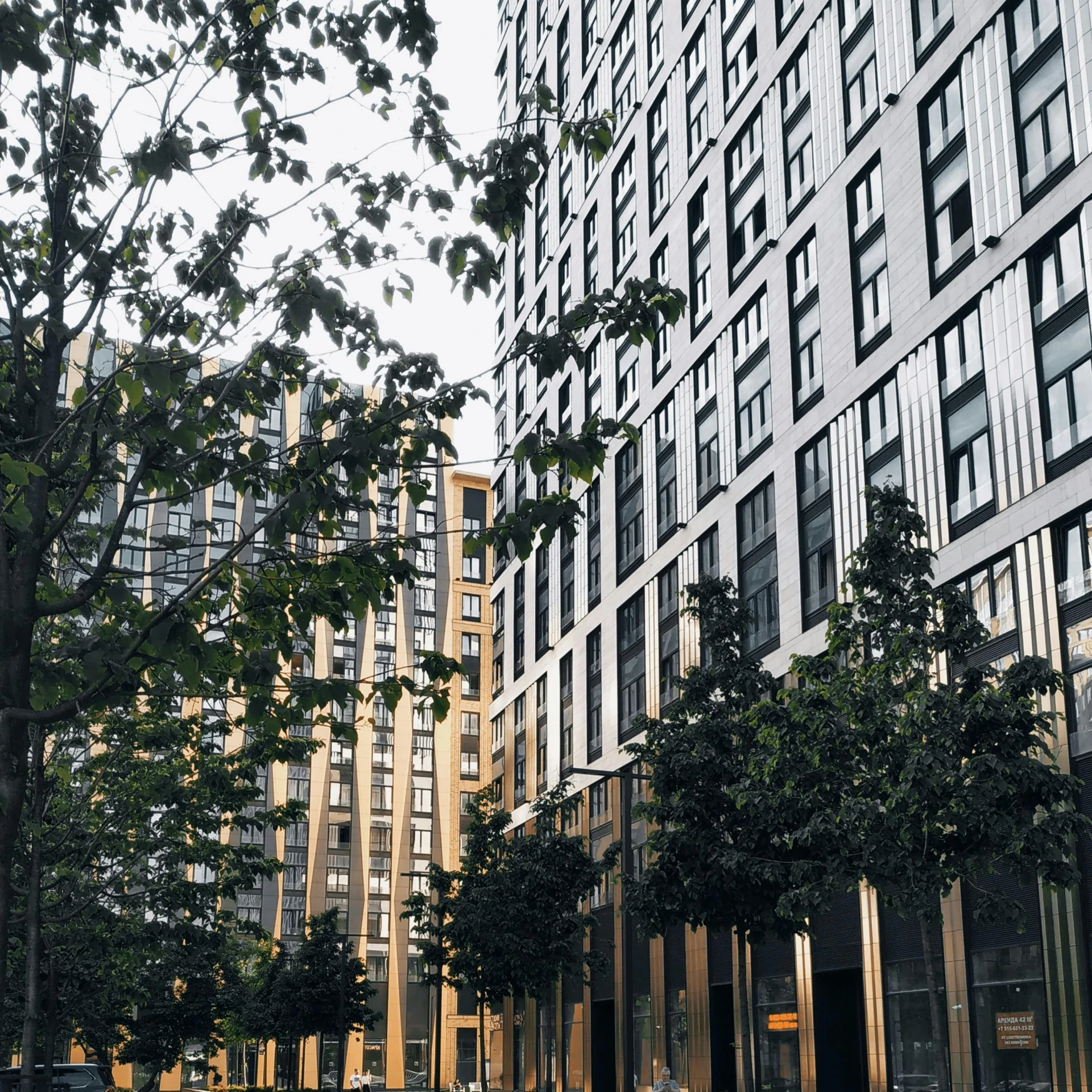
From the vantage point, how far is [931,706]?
20.6 metres

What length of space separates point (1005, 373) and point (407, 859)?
280 feet

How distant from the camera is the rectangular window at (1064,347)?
2909 cm

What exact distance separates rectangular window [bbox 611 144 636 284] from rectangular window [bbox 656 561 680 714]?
47.6 ft

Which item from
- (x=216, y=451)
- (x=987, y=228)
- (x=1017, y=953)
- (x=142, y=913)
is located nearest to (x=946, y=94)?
(x=987, y=228)

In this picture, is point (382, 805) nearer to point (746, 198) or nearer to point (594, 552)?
point (594, 552)

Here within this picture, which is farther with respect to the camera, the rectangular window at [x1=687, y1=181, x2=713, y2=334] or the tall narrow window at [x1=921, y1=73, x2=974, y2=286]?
the rectangular window at [x1=687, y1=181, x2=713, y2=334]

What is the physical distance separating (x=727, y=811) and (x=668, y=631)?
24.8 meters

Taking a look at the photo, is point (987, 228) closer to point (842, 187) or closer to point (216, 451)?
point (842, 187)

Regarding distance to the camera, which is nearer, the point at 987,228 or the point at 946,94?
the point at 987,228

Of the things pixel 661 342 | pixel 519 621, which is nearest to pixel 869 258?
pixel 661 342

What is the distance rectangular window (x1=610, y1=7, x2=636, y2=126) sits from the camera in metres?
62.3

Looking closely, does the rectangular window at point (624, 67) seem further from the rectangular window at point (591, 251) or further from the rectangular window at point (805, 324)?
the rectangular window at point (805, 324)

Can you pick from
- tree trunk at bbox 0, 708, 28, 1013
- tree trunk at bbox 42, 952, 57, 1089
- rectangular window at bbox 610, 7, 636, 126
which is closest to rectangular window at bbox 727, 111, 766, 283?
rectangular window at bbox 610, 7, 636, 126

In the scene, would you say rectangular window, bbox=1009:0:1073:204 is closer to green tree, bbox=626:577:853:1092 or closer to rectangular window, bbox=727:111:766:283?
green tree, bbox=626:577:853:1092
